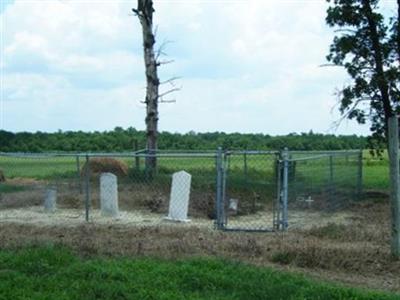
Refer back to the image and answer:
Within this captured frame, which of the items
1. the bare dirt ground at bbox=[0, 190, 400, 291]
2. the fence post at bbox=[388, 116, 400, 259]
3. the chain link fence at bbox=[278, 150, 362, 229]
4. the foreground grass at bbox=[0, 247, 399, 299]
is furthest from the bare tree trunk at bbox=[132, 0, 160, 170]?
the foreground grass at bbox=[0, 247, 399, 299]

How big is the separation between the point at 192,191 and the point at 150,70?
539 cm

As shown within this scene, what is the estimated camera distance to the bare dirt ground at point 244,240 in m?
9.10

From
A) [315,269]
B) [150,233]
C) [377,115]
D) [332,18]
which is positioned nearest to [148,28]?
[332,18]

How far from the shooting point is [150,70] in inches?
870

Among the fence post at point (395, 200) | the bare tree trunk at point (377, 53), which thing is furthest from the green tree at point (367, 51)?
the fence post at point (395, 200)

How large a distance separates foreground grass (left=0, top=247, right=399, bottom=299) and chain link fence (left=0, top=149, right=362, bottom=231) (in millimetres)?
4155

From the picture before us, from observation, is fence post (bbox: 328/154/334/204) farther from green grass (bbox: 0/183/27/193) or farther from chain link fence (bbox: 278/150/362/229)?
green grass (bbox: 0/183/27/193)

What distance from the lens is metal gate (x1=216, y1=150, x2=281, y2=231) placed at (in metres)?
13.1

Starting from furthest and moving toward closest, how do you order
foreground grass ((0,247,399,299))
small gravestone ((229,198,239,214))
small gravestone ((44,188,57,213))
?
1. small gravestone ((229,198,239,214))
2. small gravestone ((44,188,57,213))
3. foreground grass ((0,247,399,299))

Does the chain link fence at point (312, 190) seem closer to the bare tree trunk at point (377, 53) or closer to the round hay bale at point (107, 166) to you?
the bare tree trunk at point (377, 53)

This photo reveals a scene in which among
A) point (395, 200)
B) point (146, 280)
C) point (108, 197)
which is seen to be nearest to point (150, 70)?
point (108, 197)

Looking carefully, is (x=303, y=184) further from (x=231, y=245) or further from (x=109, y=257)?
(x=109, y=257)

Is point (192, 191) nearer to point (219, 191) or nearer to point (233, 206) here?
point (233, 206)

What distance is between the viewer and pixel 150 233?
1180 centimetres
